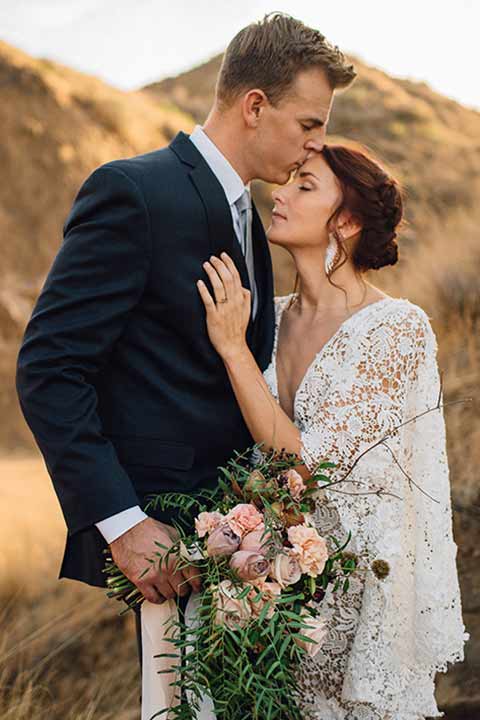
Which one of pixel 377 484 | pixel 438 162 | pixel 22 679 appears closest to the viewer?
pixel 377 484

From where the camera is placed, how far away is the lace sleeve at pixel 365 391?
2703 mm

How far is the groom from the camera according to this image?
2.31 meters

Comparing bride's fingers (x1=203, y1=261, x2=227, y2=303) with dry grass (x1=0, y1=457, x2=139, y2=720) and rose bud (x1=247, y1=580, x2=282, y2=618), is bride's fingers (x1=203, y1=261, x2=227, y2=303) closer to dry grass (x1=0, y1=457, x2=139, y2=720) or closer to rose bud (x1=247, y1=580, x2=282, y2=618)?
rose bud (x1=247, y1=580, x2=282, y2=618)

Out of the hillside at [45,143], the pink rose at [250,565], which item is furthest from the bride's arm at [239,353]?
the hillside at [45,143]

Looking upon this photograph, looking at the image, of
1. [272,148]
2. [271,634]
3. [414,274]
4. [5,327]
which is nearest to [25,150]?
[5,327]

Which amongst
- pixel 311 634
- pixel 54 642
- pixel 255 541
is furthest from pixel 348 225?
pixel 54 642

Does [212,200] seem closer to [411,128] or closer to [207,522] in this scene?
[207,522]

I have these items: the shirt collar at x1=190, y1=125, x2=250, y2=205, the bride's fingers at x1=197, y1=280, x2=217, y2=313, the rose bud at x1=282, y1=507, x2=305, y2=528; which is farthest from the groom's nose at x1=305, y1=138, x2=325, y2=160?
the rose bud at x1=282, y1=507, x2=305, y2=528

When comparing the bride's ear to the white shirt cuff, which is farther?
the bride's ear

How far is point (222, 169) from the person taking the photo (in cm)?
273

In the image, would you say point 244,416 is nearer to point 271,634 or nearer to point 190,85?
point 271,634

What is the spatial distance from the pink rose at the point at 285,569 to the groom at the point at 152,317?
253 millimetres

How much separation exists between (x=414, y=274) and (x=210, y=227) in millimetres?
6220

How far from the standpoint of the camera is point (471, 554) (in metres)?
5.51
